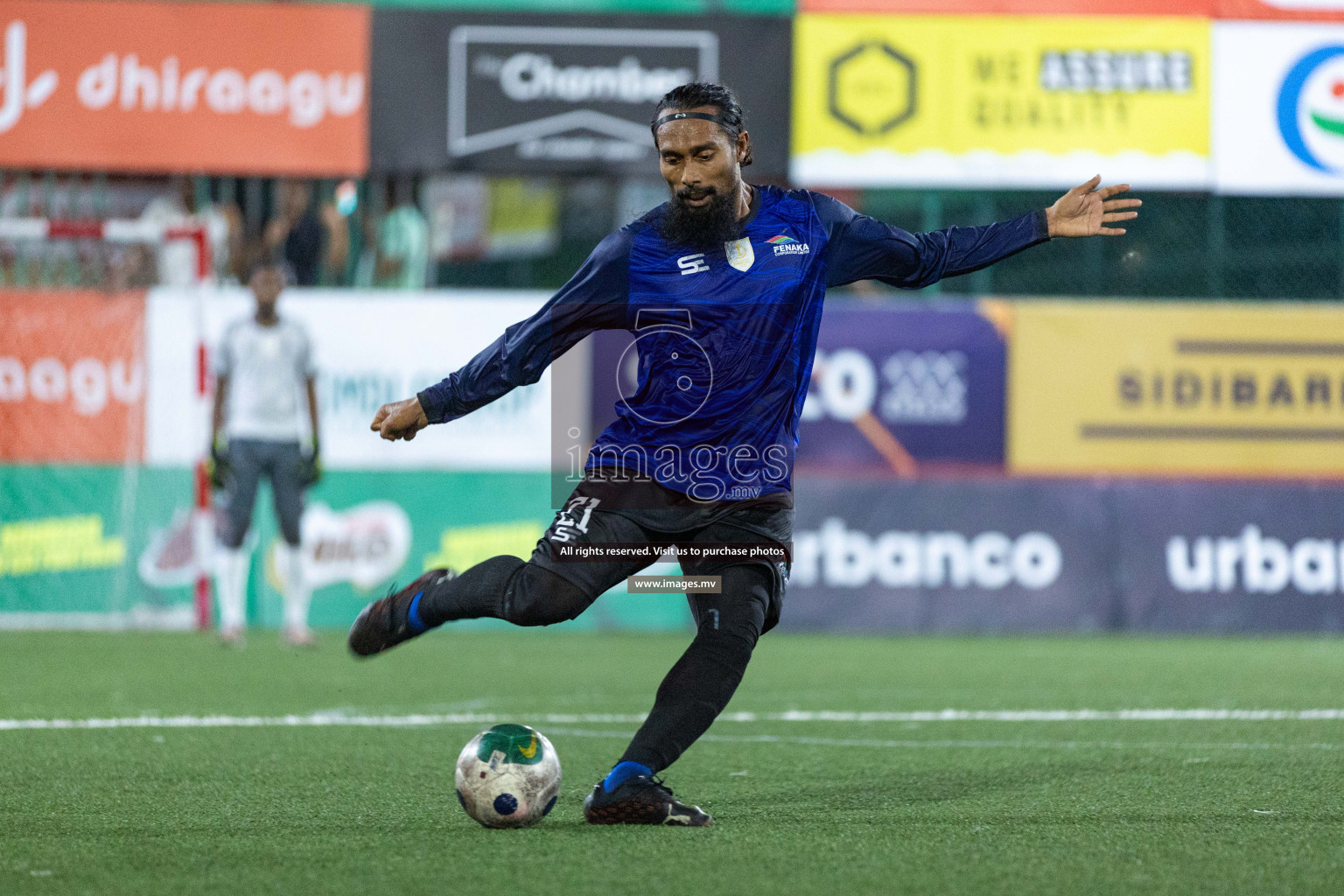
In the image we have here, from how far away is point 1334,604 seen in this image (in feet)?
43.6

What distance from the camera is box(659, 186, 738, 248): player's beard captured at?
500 centimetres

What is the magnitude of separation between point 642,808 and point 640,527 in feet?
2.69

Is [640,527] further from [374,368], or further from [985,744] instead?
[374,368]

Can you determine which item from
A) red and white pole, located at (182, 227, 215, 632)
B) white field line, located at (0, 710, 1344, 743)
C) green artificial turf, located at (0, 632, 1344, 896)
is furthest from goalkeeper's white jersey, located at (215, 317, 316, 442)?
white field line, located at (0, 710, 1344, 743)

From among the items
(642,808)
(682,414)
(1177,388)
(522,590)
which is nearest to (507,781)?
(642,808)

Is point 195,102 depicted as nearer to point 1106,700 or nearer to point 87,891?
point 1106,700

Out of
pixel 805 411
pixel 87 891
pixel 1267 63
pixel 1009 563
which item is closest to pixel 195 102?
pixel 805 411

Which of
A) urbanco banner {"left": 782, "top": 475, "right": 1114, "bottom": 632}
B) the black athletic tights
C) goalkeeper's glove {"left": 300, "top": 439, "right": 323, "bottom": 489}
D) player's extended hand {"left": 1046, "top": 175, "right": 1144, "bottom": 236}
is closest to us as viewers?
the black athletic tights

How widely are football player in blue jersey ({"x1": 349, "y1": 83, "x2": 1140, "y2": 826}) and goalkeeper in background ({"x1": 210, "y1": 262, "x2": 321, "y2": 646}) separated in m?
6.74

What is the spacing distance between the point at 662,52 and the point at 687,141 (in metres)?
9.01

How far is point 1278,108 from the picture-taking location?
14.1 meters

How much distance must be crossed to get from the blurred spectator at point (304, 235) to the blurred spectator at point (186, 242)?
30 cm

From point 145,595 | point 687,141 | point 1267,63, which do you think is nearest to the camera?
point 687,141

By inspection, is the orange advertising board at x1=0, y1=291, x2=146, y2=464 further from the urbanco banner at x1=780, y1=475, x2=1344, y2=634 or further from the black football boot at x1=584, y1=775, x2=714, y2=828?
the black football boot at x1=584, y1=775, x2=714, y2=828
